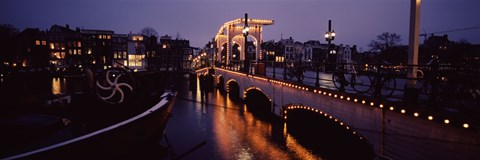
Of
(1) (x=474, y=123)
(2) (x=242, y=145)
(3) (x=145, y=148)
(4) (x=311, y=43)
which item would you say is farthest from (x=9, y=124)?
(4) (x=311, y=43)

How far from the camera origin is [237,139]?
469 inches

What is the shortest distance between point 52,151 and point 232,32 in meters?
26.9

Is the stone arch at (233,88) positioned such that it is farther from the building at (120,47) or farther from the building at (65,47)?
the building at (65,47)

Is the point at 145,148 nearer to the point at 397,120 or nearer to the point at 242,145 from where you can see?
the point at 242,145

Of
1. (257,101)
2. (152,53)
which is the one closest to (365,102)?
(257,101)

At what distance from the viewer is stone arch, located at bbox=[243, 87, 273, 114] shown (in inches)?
753

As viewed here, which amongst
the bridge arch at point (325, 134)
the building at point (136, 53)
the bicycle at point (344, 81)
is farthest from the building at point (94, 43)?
the bicycle at point (344, 81)

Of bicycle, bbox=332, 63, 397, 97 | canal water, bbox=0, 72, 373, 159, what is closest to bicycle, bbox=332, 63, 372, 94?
bicycle, bbox=332, 63, 397, 97

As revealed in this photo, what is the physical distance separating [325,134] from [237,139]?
14.4ft

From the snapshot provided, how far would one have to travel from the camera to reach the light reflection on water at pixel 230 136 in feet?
33.0

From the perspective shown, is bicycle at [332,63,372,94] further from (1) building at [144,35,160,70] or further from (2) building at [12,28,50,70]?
(2) building at [12,28,50,70]

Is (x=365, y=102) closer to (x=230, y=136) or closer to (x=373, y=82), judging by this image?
(x=373, y=82)

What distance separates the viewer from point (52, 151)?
5570 mm

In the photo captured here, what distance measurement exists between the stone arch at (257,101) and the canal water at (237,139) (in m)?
1.99
